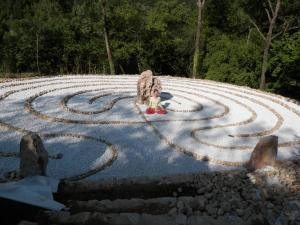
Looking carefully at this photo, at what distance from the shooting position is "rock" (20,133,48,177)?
11.5 meters

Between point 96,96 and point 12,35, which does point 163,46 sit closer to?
point 12,35

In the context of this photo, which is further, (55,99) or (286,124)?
(55,99)

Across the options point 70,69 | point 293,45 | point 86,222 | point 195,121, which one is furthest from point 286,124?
point 70,69

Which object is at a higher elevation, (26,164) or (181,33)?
(181,33)

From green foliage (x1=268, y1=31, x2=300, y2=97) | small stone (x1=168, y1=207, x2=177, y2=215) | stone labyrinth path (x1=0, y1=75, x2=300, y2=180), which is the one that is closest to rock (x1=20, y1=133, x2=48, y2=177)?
stone labyrinth path (x1=0, y1=75, x2=300, y2=180)

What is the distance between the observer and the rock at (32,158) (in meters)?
11.5

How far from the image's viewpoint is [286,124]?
20.5 m

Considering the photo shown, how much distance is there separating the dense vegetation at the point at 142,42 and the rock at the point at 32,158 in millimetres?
30457

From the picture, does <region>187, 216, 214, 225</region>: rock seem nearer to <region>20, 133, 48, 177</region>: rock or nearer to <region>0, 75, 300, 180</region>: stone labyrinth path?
<region>0, 75, 300, 180</region>: stone labyrinth path

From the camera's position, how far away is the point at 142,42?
47.7m

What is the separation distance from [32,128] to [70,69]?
32.0m

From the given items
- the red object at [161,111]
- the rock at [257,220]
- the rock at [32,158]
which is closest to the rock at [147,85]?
the red object at [161,111]

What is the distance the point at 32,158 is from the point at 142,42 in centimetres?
3769

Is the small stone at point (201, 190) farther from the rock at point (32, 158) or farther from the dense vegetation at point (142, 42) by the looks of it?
the dense vegetation at point (142, 42)
